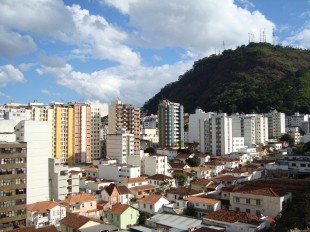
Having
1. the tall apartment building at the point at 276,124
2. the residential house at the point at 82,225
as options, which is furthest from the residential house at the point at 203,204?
the tall apartment building at the point at 276,124

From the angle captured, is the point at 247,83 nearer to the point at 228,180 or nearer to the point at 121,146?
the point at 121,146

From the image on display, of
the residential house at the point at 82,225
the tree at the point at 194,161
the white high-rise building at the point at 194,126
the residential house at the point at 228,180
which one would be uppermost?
the white high-rise building at the point at 194,126

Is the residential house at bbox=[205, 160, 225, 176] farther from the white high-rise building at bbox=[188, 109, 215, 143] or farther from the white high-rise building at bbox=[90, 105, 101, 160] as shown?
the white high-rise building at bbox=[188, 109, 215, 143]

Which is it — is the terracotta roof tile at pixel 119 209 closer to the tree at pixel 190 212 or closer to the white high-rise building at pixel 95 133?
the tree at pixel 190 212

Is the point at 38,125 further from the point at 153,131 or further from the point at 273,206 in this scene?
the point at 153,131

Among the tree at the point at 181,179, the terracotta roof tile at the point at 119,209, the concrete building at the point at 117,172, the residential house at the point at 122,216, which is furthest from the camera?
the concrete building at the point at 117,172

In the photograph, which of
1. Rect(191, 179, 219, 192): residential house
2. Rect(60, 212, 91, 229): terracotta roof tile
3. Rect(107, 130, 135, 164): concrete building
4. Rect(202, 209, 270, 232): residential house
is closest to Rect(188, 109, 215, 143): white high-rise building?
Rect(107, 130, 135, 164): concrete building

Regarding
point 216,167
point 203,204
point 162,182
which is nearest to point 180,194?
point 203,204
